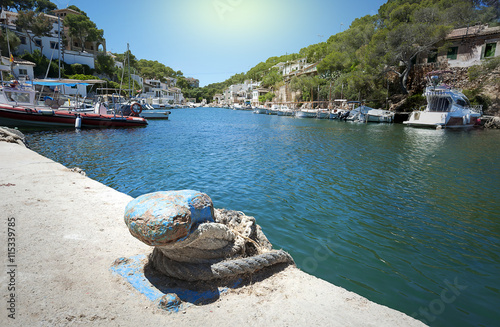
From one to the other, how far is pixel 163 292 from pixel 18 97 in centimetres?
2484

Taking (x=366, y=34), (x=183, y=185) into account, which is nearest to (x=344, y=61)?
(x=366, y=34)

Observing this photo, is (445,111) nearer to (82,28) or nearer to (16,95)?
(16,95)

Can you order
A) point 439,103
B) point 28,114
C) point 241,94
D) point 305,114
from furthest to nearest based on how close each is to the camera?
point 241,94
point 305,114
point 439,103
point 28,114

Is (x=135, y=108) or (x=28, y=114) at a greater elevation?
(x=135, y=108)

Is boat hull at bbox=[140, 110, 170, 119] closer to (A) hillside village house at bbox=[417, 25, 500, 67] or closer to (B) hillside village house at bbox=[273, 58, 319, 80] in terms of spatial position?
(A) hillside village house at bbox=[417, 25, 500, 67]

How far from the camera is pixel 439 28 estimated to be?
33375mm

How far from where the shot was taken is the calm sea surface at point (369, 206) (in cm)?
404

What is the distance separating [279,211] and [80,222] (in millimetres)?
4442

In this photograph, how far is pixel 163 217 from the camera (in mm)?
→ 2242

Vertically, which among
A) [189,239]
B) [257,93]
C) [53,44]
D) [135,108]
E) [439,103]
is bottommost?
[189,239]

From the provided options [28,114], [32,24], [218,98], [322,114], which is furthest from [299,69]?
[28,114]

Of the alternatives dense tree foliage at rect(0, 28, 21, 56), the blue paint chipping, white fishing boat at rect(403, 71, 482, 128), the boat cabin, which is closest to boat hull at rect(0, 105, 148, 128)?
the boat cabin

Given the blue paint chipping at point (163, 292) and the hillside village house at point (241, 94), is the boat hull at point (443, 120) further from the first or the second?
the hillside village house at point (241, 94)

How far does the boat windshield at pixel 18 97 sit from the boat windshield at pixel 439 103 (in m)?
39.8
